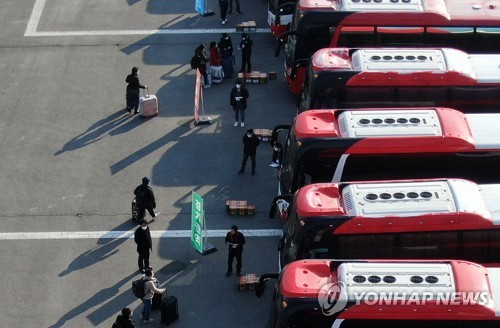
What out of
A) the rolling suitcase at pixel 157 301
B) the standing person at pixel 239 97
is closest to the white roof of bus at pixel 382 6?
the standing person at pixel 239 97

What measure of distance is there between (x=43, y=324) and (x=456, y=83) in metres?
13.2

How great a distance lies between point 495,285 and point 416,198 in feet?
10.3

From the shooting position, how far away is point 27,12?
39.2 metres

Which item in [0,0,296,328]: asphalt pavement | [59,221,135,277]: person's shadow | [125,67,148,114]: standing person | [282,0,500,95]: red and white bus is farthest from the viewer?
[125,67,148,114]: standing person

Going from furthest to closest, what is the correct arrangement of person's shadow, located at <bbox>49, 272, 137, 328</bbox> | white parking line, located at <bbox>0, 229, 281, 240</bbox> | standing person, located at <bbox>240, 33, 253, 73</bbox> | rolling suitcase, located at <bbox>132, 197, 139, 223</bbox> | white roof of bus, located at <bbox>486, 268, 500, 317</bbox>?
standing person, located at <bbox>240, 33, 253, 73</bbox>
rolling suitcase, located at <bbox>132, 197, 139, 223</bbox>
white parking line, located at <bbox>0, 229, 281, 240</bbox>
person's shadow, located at <bbox>49, 272, 137, 328</bbox>
white roof of bus, located at <bbox>486, 268, 500, 317</bbox>

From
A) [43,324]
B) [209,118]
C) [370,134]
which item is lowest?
[43,324]

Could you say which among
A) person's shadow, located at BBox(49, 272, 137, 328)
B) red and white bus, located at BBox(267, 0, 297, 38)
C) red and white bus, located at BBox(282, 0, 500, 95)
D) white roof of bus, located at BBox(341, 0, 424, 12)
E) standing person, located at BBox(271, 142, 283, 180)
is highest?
white roof of bus, located at BBox(341, 0, 424, 12)

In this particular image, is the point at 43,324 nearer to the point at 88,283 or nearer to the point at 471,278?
the point at 88,283

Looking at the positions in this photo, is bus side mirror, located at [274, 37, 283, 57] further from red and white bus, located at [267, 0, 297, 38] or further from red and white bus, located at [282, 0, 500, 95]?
red and white bus, located at [282, 0, 500, 95]

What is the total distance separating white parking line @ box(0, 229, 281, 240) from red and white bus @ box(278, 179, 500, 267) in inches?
183

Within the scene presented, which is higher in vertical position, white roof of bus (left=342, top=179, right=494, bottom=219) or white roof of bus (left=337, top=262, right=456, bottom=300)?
white roof of bus (left=342, top=179, right=494, bottom=219)

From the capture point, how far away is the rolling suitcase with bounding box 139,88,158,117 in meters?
32.2

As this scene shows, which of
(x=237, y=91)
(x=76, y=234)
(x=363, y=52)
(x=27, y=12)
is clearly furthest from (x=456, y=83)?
(x=27, y=12)

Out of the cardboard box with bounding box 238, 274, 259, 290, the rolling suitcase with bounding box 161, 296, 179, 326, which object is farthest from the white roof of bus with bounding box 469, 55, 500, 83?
the rolling suitcase with bounding box 161, 296, 179, 326
